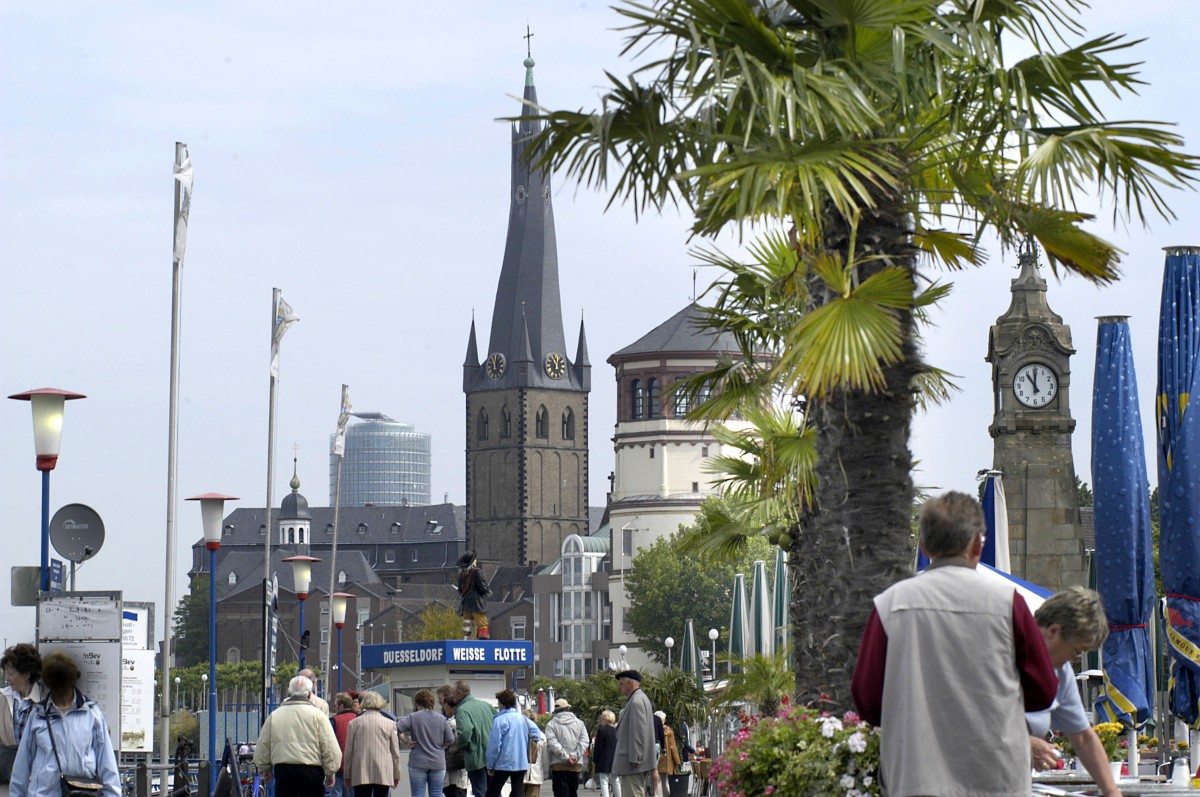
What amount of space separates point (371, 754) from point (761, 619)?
1711cm

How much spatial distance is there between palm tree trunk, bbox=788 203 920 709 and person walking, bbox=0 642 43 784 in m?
4.01

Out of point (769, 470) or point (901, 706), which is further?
point (769, 470)

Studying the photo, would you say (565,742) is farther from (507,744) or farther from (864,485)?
(864,485)

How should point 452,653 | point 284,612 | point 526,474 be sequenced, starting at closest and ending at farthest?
1. point 452,653
2. point 526,474
3. point 284,612

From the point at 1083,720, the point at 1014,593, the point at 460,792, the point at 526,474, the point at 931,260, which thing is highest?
the point at 526,474

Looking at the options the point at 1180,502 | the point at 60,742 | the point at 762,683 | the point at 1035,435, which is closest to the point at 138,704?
the point at 1180,502

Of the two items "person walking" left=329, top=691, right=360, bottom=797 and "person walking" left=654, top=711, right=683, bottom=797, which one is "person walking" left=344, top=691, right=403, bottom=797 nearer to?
"person walking" left=329, top=691, right=360, bottom=797

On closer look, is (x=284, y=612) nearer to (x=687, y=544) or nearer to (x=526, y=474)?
(x=526, y=474)

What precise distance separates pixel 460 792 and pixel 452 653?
8.46m

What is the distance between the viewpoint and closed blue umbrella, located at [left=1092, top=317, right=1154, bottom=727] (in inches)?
664

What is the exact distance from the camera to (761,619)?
34.2 meters

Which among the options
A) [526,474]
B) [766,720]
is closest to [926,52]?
[766,720]

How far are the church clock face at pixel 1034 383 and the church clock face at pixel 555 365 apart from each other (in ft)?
412

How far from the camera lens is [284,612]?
191 m
